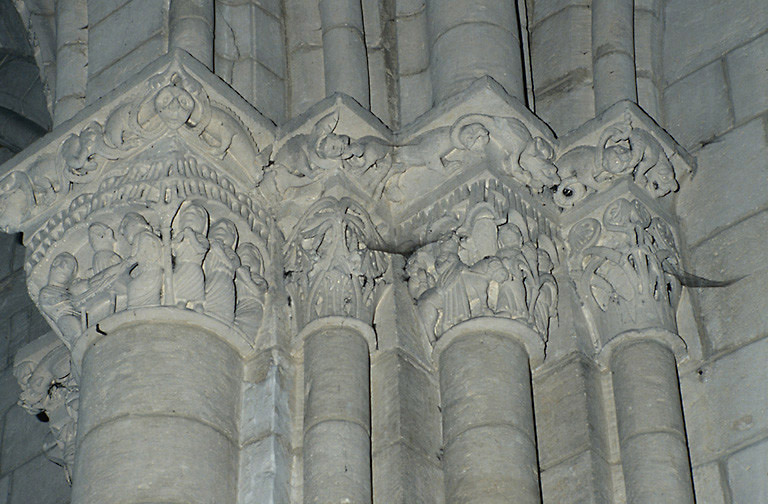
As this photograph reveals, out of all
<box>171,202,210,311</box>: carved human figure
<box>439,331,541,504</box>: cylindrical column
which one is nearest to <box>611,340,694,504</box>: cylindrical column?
<box>439,331,541,504</box>: cylindrical column

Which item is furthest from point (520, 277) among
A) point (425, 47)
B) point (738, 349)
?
point (425, 47)

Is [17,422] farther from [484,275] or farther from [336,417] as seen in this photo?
[484,275]

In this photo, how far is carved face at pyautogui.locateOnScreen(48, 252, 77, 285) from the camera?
5.43 metres

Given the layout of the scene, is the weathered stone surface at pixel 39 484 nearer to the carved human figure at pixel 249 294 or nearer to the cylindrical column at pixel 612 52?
the carved human figure at pixel 249 294

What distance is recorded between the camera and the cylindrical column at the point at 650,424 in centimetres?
496

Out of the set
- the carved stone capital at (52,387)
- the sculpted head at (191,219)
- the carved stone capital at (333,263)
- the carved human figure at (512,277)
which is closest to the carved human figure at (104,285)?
the sculpted head at (191,219)

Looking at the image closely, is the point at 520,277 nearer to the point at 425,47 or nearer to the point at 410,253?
the point at 410,253

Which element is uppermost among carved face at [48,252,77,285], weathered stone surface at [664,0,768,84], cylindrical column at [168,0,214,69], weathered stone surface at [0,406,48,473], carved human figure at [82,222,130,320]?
weathered stone surface at [664,0,768,84]

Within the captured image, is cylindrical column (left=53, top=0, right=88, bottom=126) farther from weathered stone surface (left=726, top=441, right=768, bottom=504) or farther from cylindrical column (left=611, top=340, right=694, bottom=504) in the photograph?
weathered stone surface (left=726, top=441, right=768, bottom=504)

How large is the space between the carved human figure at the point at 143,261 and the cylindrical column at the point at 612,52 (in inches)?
64.2

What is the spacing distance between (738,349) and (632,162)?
2.31ft

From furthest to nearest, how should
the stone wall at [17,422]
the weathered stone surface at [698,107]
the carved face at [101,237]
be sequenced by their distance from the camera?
the stone wall at [17,422], the weathered stone surface at [698,107], the carved face at [101,237]

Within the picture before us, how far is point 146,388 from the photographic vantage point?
16.4 ft

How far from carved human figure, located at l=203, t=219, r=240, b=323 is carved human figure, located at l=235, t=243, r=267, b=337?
0.03 m
